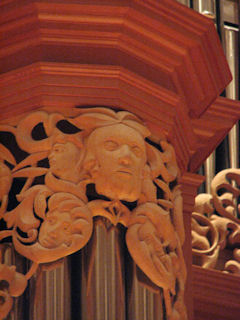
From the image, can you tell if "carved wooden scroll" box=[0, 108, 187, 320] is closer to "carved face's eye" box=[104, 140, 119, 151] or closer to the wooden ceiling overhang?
"carved face's eye" box=[104, 140, 119, 151]

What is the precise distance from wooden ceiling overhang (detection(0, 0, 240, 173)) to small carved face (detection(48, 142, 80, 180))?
216 millimetres

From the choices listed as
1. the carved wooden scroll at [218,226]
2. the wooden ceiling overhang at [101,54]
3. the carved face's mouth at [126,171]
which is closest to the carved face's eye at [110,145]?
the carved face's mouth at [126,171]

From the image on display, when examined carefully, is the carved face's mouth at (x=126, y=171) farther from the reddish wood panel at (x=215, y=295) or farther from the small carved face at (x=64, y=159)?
the reddish wood panel at (x=215, y=295)

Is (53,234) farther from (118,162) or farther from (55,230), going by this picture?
(118,162)

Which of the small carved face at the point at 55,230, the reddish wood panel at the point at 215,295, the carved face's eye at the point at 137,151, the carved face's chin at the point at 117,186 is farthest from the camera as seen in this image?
the reddish wood panel at the point at 215,295

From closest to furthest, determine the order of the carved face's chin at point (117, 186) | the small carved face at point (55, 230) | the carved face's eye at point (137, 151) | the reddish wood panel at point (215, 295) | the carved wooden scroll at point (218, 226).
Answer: the small carved face at point (55, 230) < the carved face's chin at point (117, 186) < the carved face's eye at point (137, 151) < the reddish wood panel at point (215, 295) < the carved wooden scroll at point (218, 226)

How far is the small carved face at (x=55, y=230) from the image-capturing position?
659 cm

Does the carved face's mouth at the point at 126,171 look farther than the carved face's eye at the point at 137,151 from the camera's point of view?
No

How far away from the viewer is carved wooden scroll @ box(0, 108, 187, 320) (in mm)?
6617

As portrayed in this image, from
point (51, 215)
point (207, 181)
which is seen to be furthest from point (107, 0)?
point (207, 181)

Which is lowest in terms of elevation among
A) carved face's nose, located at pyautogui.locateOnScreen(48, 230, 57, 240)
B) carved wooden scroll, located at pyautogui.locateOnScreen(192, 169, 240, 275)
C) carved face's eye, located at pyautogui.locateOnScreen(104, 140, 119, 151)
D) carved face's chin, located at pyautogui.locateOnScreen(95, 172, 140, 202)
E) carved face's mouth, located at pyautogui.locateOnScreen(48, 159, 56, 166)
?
carved face's nose, located at pyautogui.locateOnScreen(48, 230, 57, 240)

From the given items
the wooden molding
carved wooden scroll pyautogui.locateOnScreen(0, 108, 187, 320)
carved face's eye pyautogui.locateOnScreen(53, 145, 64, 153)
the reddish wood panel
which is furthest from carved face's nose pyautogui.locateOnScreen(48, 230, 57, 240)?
the reddish wood panel

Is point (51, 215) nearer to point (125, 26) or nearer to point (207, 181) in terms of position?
point (125, 26)

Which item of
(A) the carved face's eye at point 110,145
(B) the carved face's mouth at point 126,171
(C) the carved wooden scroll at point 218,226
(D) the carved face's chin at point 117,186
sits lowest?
(D) the carved face's chin at point 117,186
